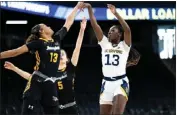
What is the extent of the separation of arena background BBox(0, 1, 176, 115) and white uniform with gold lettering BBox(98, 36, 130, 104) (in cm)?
798

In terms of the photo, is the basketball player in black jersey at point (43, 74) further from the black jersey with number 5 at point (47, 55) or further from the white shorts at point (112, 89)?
the white shorts at point (112, 89)

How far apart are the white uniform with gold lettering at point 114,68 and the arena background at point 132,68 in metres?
7.98

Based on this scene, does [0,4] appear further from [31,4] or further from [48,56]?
[48,56]

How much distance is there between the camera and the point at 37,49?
22.5 ft

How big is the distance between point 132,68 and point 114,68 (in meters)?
11.1

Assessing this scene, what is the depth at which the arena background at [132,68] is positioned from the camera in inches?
635

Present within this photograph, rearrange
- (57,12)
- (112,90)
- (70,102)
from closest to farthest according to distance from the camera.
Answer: (112,90) → (70,102) → (57,12)

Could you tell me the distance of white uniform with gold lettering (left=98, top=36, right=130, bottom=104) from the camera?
7336 mm

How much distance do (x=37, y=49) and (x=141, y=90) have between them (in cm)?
1165

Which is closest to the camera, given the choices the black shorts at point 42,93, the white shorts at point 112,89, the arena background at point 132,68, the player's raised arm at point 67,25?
the black shorts at point 42,93

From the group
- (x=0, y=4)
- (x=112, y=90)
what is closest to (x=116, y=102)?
(x=112, y=90)

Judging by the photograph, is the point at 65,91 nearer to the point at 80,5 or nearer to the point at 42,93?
the point at 42,93

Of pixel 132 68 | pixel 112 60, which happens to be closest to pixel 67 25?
pixel 112 60

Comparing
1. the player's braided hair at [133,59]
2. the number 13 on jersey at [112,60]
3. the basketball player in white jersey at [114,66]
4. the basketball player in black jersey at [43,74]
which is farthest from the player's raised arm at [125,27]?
the basketball player in black jersey at [43,74]
